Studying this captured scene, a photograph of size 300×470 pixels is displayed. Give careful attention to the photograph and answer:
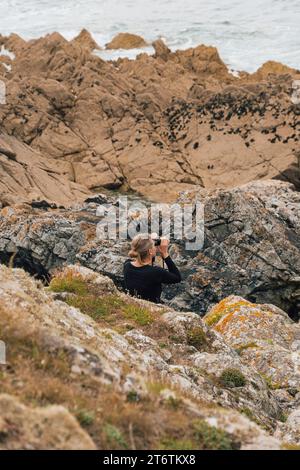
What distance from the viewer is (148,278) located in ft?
40.9

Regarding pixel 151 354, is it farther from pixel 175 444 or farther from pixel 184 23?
pixel 184 23

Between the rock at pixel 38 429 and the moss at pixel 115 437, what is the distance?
9.0 inches

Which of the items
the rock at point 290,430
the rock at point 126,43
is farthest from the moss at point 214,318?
the rock at point 126,43

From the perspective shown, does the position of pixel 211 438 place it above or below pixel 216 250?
above

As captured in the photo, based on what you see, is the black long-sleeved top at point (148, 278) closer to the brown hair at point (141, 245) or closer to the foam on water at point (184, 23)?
the brown hair at point (141, 245)

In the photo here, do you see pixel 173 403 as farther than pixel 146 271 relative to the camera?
No

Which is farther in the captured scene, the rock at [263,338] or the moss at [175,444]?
the rock at [263,338]

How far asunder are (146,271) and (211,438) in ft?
20.1

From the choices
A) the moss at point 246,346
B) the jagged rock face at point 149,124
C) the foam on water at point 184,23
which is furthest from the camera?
the foam on water at point 184,23

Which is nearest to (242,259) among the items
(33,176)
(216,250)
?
(216,250)

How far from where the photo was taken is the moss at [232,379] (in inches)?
414

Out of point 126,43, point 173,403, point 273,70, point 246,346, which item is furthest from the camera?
point 126,43

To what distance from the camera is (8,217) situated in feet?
74.8

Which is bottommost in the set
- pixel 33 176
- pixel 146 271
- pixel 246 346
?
pixel 33 176
